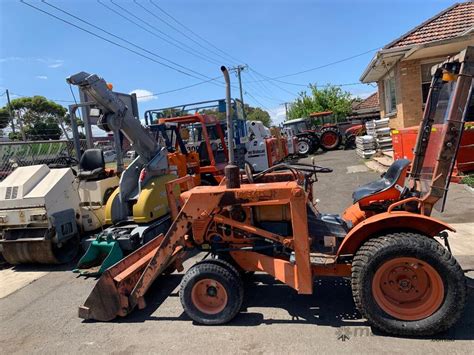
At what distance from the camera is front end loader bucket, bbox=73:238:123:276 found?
5438 mm

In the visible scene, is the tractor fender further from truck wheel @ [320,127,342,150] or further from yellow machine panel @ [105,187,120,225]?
truck wheel @ [320,127,342,150]

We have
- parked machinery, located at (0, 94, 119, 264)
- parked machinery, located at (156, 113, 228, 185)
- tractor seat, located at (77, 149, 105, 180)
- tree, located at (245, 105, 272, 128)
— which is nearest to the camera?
parked machinery, located at (0, 94, 119, 264)

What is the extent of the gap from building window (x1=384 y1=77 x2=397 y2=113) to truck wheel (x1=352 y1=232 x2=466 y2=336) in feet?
40.2

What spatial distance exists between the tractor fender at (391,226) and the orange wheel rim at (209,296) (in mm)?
1208

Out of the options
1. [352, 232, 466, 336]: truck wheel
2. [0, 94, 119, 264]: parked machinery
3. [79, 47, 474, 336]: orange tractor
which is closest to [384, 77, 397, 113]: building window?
[0, 94, 119, 264]: parked machinery

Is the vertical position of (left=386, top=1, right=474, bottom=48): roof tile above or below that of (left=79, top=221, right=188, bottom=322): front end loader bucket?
above

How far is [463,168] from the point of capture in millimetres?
9375

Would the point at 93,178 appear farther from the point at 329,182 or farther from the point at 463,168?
the point at 463,168

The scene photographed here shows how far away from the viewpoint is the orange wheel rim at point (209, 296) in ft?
12.5

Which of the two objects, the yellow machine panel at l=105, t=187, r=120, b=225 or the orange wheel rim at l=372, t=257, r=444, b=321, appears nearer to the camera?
the orange wheel rim at l=372, t=257, r=444, b=321

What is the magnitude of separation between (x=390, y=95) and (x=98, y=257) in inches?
519

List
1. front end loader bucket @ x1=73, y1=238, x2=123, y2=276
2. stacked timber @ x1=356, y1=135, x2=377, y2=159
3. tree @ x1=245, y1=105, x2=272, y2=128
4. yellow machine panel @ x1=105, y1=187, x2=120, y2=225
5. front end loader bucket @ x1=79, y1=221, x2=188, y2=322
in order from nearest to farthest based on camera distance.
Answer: front end loader bucket @ x1=79, y1=221, x2=188, y2=322 → front end loader bucket @ x1=73, y1=238, x2=123, y2=276 → yellow machine panel @ x1=105, y1=187, x2=120, y2=225 → stacked timber @ x1=356, y1=135, x2=377, y2=159 → tree @ x1=245, y1=105, x2=272, y2=128

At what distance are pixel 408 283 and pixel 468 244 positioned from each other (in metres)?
2.62

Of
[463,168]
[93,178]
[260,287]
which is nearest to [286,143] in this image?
[463,168]
